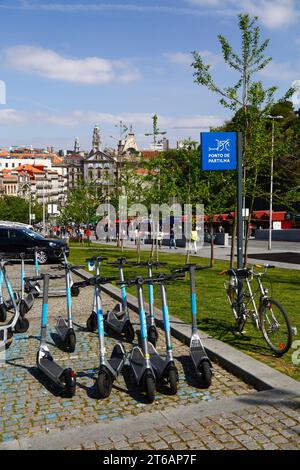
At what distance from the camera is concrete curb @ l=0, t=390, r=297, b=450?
13.2ft

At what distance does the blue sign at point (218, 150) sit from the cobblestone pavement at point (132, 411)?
3.45 metres

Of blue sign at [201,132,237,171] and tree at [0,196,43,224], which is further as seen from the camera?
tree at [0,196,43,224]

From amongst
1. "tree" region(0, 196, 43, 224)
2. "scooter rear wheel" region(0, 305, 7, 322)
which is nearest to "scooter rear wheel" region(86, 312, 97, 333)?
"scooter rear wheel" region(0, 305, 7, 322)

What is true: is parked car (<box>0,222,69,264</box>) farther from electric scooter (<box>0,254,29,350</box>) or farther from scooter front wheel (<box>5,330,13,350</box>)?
scooter front wheel (<box>5,330,13,350</box>)

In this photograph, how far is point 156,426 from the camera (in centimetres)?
429

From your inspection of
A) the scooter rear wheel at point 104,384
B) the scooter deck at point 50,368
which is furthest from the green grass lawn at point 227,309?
the scooter deck at point 50,368

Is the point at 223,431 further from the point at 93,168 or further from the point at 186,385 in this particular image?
the point at 93,168

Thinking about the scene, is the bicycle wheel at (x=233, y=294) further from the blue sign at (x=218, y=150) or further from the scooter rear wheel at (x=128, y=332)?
the blue sign at (x=218, y=150)

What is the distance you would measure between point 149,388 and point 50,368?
1.34 m

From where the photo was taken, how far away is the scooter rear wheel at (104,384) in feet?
16.5

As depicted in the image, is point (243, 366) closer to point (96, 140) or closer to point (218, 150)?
point (218, 150)

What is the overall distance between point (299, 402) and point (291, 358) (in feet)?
4.42

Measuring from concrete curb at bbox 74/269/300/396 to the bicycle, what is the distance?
0.50 meters
